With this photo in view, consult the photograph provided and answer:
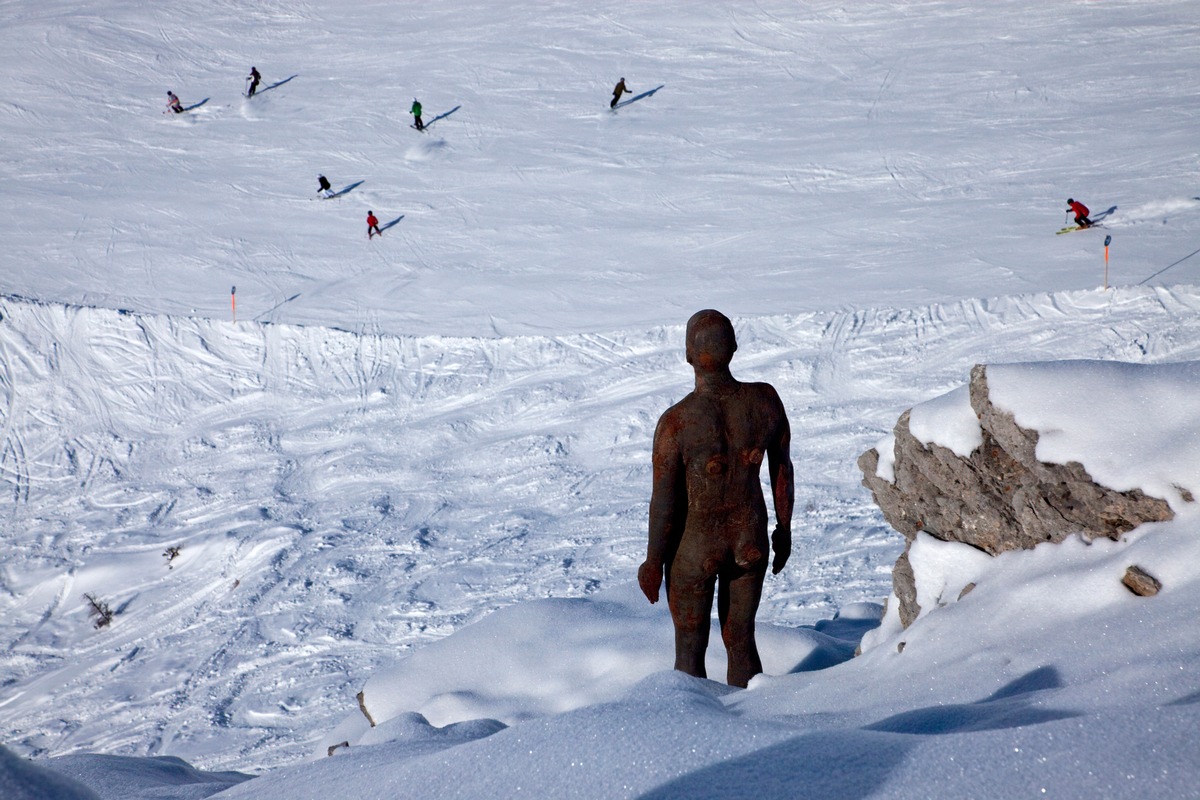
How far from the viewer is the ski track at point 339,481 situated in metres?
9.52

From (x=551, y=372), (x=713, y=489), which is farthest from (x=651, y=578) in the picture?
(x=551, y=372)

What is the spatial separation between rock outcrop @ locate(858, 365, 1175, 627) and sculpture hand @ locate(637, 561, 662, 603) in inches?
50.8

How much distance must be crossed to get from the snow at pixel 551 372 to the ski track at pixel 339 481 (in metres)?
0.06

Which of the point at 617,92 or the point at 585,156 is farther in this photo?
the point at 617,92

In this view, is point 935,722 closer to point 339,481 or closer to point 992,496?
point 992,496

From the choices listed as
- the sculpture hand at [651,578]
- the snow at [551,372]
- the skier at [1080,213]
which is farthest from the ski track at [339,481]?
the sculpture hand at [651,578]

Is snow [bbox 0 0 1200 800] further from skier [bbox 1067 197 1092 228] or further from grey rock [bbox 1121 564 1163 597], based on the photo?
skier [bbox 1067 197 1092 228]

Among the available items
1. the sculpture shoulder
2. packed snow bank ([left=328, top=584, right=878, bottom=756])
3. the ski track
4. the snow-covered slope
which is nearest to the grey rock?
the sculpture shoulder

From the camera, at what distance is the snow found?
11.6ft

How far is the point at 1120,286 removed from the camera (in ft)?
50.6

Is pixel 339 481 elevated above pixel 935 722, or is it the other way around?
pixel 935 722

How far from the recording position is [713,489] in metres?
4.81

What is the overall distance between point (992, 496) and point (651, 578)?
154cm

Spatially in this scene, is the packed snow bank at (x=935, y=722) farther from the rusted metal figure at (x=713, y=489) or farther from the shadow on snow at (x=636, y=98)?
the shadow on snow at (x=636, y=98)
